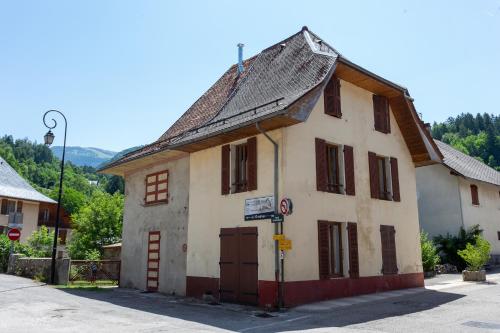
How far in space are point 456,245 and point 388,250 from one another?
10.4 metres

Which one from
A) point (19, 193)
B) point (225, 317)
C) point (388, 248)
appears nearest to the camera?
point (225, 317)

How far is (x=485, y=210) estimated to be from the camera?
28.2 meters

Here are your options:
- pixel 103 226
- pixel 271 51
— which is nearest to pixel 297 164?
pixel 271 51

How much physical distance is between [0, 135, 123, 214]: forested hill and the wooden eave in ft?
291

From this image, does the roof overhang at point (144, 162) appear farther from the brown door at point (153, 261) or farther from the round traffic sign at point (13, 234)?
the round traffic sign at point (13, 234)

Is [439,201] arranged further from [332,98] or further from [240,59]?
[240,59]

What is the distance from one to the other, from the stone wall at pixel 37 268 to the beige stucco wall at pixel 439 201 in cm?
2080

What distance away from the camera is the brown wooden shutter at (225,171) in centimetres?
1485

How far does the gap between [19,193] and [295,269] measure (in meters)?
38.4

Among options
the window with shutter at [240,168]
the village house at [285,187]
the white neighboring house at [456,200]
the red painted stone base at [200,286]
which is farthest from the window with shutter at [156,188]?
the white neighboring house at [456,200]

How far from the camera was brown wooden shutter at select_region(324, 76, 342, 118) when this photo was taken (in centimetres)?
1533

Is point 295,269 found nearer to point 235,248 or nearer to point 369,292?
point 235,248

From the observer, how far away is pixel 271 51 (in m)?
18.6

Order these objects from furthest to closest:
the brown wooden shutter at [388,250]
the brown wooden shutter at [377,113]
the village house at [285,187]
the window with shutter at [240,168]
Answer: the brown wooden shutter at [377,113]
the brown wooden shutter at [388,250]
the window with shutter at [240,168]
the village house at [285,187]
